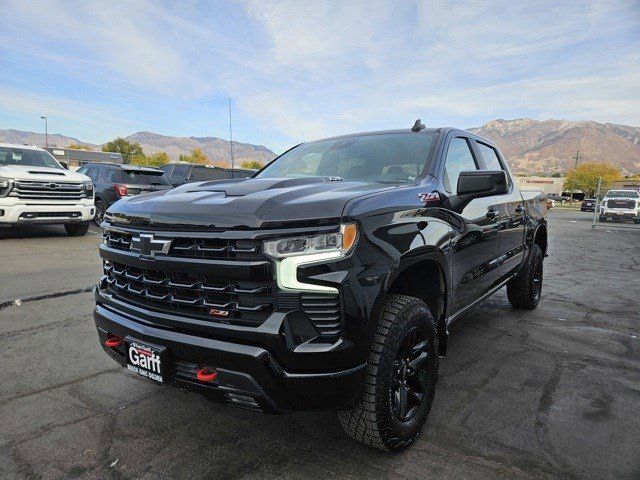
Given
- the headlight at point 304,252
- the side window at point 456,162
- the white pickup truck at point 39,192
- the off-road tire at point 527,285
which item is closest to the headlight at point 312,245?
the headlight at point 304,252

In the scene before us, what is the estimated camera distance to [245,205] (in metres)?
2.07

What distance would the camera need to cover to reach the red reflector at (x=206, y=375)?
1997 millimetres

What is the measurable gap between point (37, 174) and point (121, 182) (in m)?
2.64

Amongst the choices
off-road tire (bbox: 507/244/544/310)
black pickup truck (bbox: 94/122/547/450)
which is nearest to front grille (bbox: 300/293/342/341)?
black pickup truck (bbox: 94/122/547/450)

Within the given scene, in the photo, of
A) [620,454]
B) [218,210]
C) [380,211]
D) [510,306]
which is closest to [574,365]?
[620,454]

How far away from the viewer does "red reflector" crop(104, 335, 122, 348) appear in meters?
2.39

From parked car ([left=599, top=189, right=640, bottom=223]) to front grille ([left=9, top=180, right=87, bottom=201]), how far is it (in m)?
25.8

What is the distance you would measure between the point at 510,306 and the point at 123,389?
4298mm

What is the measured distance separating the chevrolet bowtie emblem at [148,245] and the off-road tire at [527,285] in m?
4.02

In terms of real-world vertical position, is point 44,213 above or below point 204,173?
below

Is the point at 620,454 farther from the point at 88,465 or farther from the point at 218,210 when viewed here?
the point at 88,465

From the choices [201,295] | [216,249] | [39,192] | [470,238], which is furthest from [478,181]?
[39,192]

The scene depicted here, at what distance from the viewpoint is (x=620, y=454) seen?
7.85ft

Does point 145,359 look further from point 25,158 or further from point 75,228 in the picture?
point 25,158
